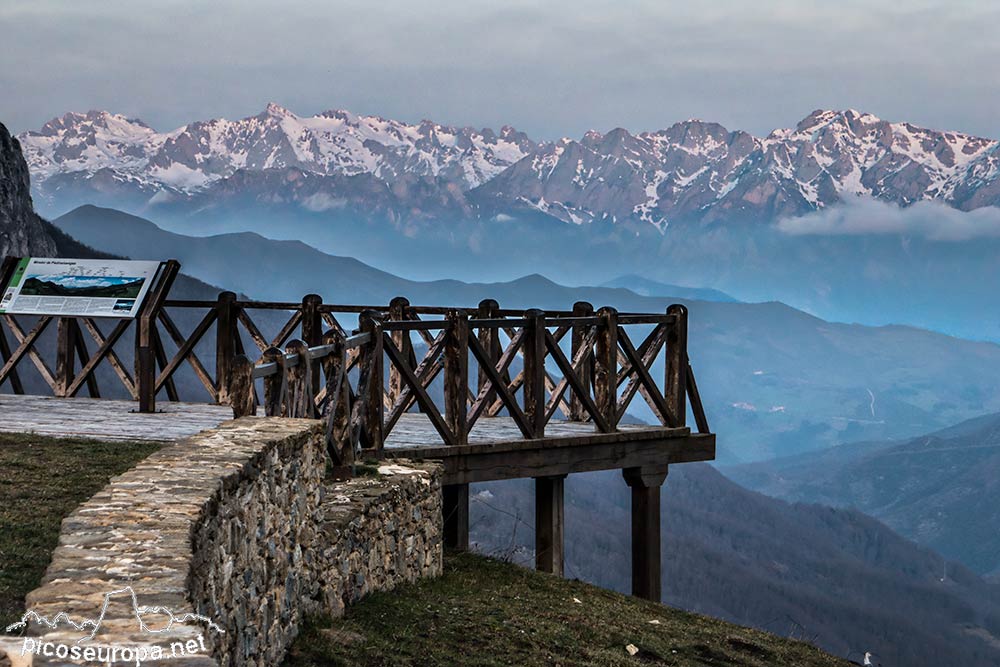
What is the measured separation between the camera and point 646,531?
15.7m

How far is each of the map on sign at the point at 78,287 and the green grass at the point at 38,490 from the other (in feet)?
10.4

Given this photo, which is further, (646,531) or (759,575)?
(759,575)

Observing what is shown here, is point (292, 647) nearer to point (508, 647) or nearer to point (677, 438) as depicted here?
point (508, 647)

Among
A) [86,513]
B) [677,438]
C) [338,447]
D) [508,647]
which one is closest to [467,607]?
[508,647]

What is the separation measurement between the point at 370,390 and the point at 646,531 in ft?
17.6

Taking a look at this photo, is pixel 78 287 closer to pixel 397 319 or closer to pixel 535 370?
pixel 397 319

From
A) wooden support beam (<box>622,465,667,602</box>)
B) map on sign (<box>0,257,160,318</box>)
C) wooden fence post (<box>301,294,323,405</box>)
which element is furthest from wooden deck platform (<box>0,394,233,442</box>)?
wooden support beam (<box>622,465,667,602</box>)

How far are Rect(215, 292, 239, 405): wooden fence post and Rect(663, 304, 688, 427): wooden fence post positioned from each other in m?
5.41

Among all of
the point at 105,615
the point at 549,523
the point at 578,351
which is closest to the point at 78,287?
the point at 578,351

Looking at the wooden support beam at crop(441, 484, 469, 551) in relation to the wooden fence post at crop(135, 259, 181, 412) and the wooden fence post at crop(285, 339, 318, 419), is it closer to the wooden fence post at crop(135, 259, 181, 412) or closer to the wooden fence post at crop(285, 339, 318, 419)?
the wooden fence post at crop(135, 259, 181, 412)

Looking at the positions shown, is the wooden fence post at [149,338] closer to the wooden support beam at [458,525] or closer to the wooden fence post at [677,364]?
the wooden support beam at [458,525]

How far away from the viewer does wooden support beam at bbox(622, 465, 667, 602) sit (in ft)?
51.0

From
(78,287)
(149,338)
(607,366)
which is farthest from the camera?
(78,287)

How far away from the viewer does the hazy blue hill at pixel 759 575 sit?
12400cm
